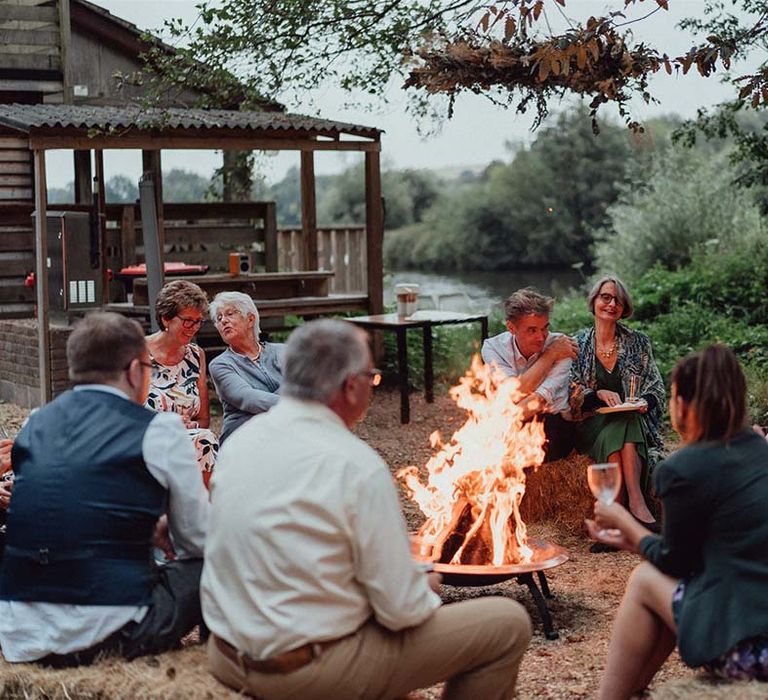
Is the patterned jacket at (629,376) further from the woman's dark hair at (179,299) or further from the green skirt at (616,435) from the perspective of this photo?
the woman's dark hair at (179,299)

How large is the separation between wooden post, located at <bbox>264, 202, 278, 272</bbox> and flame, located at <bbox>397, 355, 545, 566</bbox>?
9775 mm

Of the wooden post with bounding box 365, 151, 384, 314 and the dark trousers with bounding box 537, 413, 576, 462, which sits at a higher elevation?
the wooden post with bounding box 365, 151, 384, 314

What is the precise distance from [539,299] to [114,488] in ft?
12.1

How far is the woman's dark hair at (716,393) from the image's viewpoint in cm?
365

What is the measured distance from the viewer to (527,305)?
6895 millimetres

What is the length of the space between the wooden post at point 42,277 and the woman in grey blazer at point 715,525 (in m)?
8.69

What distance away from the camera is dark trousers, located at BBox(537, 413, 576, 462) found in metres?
7.29

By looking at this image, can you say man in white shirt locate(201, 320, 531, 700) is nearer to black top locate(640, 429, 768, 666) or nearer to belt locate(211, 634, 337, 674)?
belt locate(211, 634, 337, 674)

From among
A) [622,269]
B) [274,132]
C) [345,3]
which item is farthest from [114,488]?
[622,269]

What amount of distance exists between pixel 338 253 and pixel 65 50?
4.68 m

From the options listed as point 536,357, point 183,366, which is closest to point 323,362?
point 183,366

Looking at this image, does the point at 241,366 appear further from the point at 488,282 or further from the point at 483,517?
the point at 488,282

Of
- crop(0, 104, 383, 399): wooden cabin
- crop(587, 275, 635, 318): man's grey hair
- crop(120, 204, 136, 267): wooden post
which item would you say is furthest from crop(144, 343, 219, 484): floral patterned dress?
crop(120, 204, 136, 267): wooden post

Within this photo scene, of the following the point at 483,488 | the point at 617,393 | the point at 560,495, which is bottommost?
the point at 560,495
